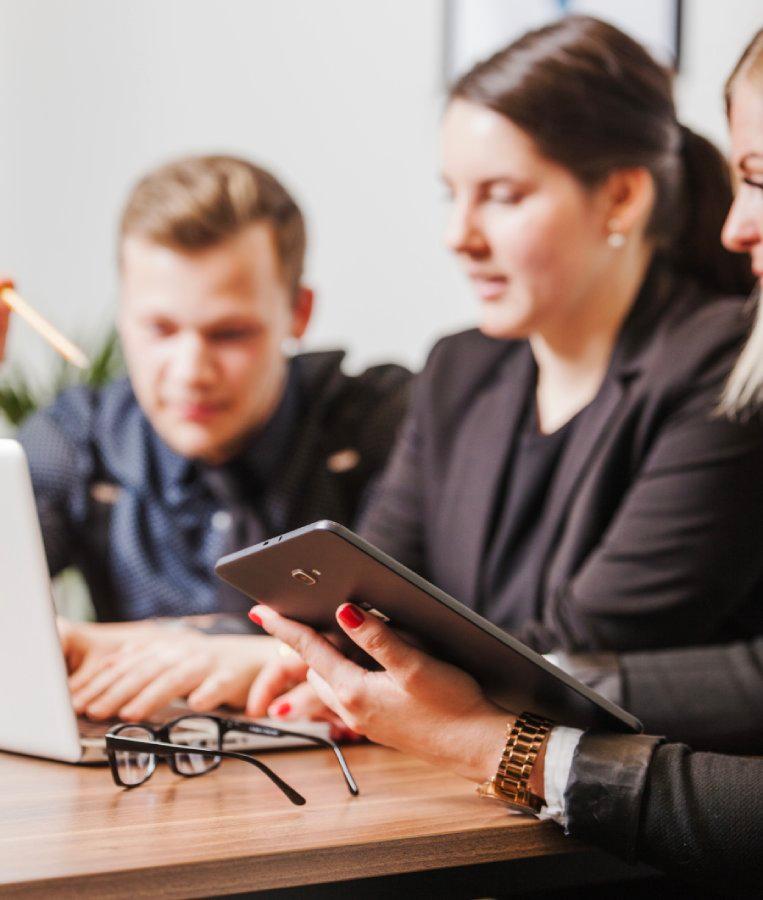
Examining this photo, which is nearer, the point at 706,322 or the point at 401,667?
the point at 401,667

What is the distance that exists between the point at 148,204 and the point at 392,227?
3.76 feet

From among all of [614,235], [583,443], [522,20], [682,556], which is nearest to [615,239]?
[614,235]

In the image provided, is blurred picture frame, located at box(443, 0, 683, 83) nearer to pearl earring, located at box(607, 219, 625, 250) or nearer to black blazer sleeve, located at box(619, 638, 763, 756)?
pearl earring, located at box(607, 219, 625, 250)

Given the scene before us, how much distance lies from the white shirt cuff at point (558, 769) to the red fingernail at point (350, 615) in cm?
17

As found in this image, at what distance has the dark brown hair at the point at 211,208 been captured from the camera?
69.2 inches

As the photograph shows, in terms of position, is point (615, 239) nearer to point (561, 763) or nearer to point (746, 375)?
point (746, 375)

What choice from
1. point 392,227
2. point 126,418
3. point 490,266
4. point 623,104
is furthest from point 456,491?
point 392,227

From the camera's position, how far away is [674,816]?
2.63 feet

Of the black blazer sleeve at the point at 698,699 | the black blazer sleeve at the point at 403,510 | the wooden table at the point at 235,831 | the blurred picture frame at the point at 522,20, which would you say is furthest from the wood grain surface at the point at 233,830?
the blurred picture frame at the point at 522,20

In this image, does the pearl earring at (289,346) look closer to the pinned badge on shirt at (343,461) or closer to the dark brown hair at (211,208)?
the dark brown hair at (211,208)

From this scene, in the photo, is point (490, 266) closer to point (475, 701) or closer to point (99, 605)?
point (475, 701)

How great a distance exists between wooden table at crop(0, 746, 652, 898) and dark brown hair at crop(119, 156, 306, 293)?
994 mm

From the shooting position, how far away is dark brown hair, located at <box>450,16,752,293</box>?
1.43 m

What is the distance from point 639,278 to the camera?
1.55 meters
